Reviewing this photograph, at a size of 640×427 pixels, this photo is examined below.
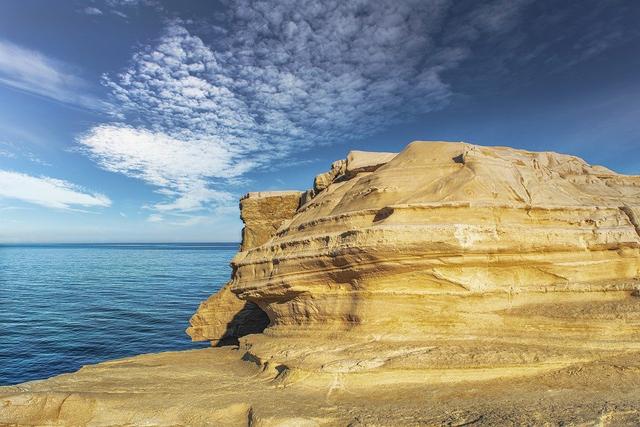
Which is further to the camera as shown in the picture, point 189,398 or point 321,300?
point 321,300

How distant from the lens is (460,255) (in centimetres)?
787

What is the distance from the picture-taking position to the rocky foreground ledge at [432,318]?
6.18 m

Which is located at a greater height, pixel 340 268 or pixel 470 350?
pixel 340 268

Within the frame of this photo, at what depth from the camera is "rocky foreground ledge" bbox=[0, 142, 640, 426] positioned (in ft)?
20.3

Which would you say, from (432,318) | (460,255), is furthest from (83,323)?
(460,255)

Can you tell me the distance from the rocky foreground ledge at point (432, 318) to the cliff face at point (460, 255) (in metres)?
0.03

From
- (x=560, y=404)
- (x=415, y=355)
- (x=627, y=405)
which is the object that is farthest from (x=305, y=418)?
(x=627, y=405)

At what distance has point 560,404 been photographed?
564 centimetres

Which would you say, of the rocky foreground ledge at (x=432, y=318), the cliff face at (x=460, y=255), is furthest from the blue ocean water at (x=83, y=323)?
the cliff face at (x=460, y=255)

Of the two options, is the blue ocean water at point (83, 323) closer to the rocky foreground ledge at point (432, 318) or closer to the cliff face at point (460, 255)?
the rocky foreground ledge at point (432, 318)

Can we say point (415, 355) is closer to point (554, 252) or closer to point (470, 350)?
point (470, 350)

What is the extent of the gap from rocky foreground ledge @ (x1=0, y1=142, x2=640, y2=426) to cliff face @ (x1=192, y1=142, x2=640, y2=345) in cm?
3

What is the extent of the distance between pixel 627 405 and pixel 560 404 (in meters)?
0.79

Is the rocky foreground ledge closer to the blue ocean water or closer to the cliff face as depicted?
the cliff face
